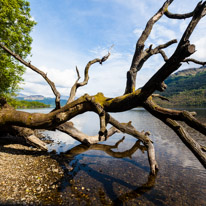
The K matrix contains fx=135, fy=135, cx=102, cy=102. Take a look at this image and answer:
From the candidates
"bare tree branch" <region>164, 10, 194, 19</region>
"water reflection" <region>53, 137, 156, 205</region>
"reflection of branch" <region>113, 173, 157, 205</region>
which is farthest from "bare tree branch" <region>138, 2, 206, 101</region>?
"water reflection" <region>53, 137, 156, 205</region>

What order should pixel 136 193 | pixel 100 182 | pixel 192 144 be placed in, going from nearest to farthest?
1. pixel 192 144
2. pixel 136 193
3. pixel 100 182

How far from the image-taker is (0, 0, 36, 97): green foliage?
1791cm

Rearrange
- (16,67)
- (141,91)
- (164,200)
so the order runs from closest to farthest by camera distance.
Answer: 1. (141,91)
2. (164,200)
3. (16,67)

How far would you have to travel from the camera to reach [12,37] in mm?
18859

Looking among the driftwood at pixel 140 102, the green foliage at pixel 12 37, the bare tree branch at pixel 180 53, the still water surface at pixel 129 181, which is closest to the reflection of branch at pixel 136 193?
the still water surface at pixel 129 181

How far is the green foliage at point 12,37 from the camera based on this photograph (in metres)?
17.9

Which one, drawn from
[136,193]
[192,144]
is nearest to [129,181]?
[136,193]

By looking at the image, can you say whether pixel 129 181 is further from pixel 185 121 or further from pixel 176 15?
pixel 176 15

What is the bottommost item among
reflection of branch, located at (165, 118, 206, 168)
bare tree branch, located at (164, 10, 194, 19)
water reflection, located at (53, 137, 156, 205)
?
water reflection, located at (53, 137, 156, 205)

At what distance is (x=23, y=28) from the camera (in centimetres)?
2041

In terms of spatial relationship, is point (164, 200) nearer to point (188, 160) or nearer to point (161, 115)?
point (161, 115)

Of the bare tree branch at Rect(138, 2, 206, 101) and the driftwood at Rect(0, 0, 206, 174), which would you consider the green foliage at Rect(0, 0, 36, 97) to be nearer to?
the driftwood at Rect(0, 0, 206, 174)

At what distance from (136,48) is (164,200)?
858 cm

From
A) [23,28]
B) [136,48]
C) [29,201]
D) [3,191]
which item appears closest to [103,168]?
[29,201]
